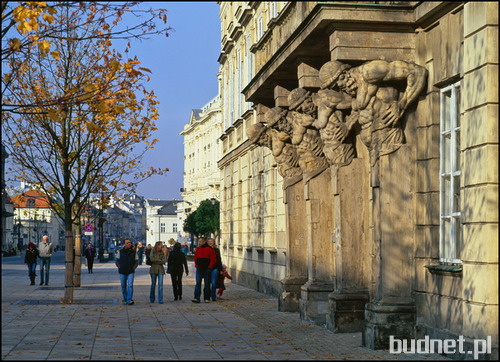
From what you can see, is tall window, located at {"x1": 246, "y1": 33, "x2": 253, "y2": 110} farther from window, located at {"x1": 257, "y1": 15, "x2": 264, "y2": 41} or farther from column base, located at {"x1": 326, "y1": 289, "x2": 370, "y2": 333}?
column base, located at {"x1": 326, "y1": 289, "x2": 370, "y2": 333}

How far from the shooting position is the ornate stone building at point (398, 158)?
10320 millimetres

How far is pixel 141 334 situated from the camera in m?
14.5

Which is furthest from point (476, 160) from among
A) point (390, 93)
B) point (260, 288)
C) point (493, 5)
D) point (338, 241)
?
point (260, 288)

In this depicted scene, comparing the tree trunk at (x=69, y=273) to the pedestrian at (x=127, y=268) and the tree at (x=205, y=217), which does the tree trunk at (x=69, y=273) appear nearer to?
the pedestrian at (x=127, y=268)

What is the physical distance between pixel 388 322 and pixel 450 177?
2.29 meters

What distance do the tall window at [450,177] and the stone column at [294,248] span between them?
7.04 metres

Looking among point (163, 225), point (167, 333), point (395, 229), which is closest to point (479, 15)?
point (395, 229)

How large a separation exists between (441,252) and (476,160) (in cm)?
226

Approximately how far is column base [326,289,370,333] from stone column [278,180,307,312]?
418 centimetres

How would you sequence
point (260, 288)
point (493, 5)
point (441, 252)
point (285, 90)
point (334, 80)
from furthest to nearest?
point (260, 288) < point (285, 90) < point (334, 80) < point (441, 252) < point (493, 5)

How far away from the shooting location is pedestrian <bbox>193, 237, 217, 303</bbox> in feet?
75.0

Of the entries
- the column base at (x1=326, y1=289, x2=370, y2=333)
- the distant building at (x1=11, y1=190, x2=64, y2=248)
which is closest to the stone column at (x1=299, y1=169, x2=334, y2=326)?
the column base at (x1=326, y1=289, x2=370, y2=333)

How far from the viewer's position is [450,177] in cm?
1214

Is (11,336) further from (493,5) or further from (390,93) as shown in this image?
(493,5)
